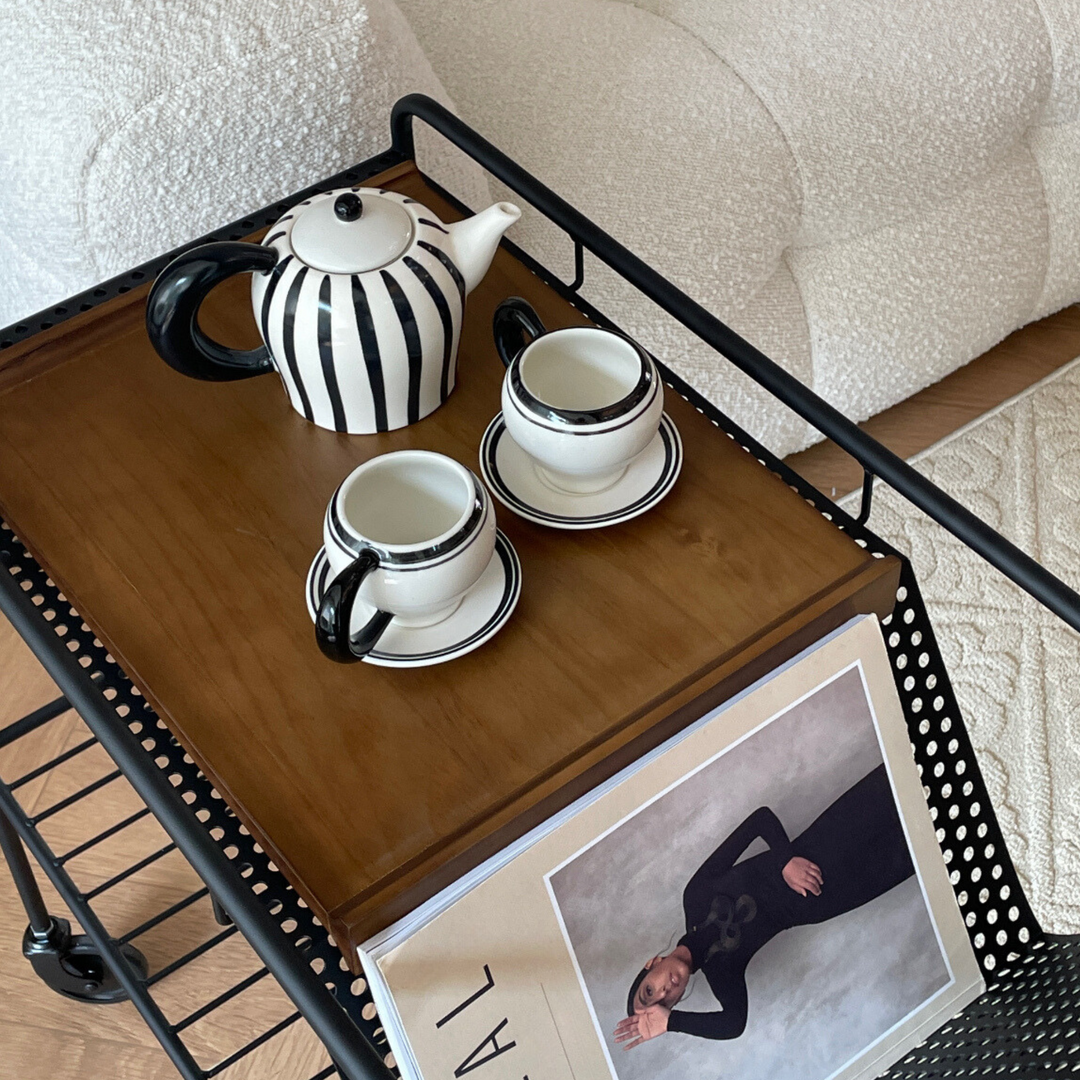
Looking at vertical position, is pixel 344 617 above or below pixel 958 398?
above

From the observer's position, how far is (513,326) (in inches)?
23.0

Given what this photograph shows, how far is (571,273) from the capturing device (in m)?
0.99

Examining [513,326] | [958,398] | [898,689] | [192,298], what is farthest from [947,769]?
[958,398]

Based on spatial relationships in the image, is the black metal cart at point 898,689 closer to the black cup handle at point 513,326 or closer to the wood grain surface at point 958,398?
the black cup handle at point 513,326

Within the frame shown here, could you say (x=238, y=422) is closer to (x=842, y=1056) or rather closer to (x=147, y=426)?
(x=147, y=426)

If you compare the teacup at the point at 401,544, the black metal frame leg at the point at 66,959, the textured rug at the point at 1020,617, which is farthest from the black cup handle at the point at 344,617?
the textured rug at the point at 1020,617

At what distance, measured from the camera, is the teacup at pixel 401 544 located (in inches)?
18.1

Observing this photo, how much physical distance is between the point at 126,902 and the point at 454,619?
2.16 feet

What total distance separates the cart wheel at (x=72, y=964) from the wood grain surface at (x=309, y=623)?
1.68 ft

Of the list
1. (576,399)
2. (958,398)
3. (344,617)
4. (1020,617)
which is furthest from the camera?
(958,398)

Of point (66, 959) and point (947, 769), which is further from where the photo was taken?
point (66, 959)

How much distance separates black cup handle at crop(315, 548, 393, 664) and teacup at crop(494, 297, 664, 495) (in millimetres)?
102

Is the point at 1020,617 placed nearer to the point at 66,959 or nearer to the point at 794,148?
the point at 794,148

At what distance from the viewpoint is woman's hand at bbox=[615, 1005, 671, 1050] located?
49 cm
